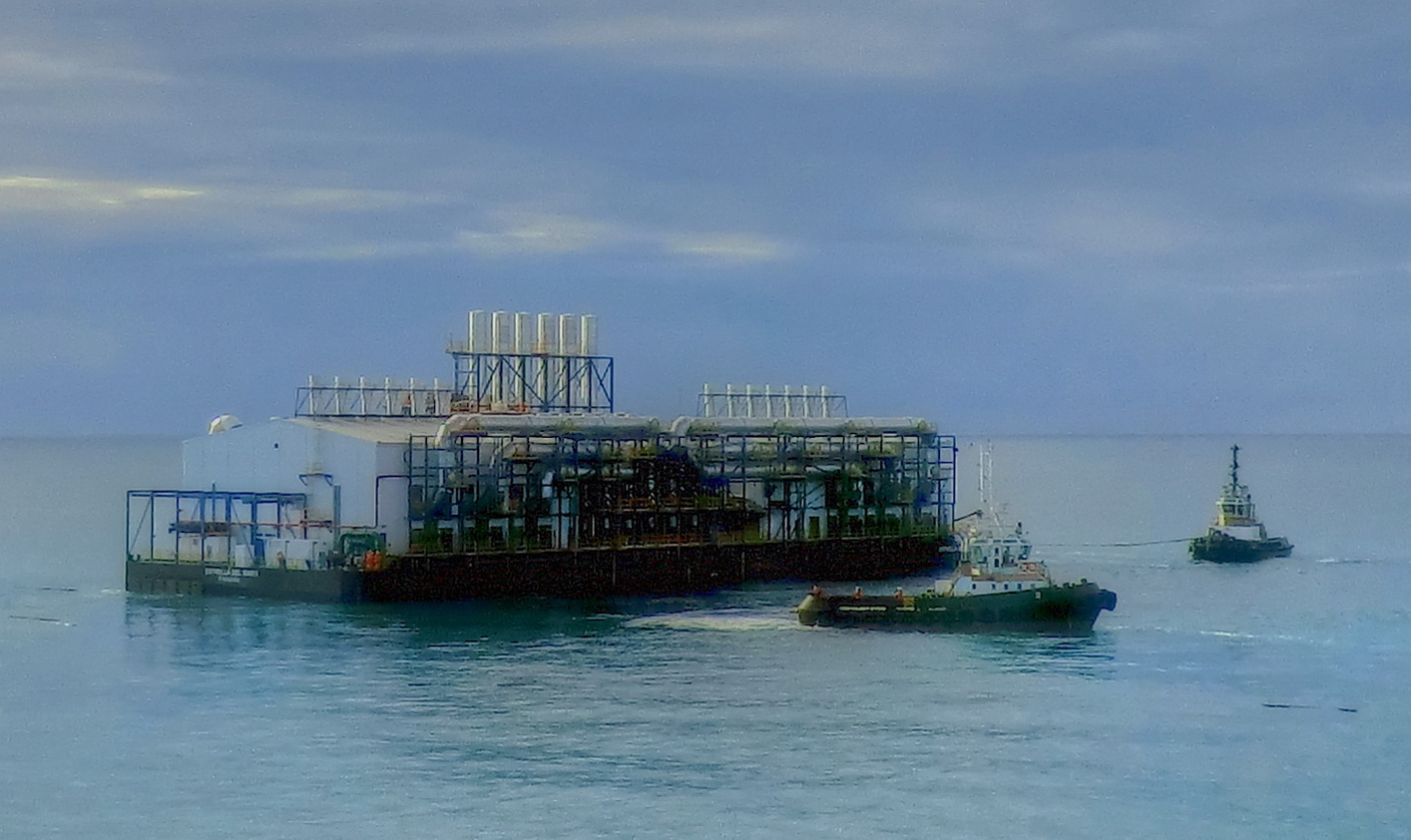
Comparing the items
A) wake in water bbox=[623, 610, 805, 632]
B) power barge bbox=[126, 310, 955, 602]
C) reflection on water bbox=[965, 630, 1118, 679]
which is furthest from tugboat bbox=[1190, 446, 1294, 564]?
reflection on water bbox=[965, 630, 1118, 679]

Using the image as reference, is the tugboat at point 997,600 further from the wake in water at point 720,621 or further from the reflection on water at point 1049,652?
the wake in water at point 720,621

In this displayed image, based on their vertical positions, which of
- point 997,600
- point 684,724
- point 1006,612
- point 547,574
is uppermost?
point 547,574

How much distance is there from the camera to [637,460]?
429 feet

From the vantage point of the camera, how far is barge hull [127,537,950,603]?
374 ft

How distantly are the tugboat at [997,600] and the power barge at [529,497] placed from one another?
88.0 ft

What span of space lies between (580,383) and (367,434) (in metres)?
27.9

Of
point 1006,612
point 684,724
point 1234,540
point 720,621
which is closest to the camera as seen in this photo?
point 684,724

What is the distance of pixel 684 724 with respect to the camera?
7569 cm

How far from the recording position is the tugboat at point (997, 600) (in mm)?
99938

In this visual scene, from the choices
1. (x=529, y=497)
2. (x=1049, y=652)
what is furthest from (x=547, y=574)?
(x=1049, y=652)

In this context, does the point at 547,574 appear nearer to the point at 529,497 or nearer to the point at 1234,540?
the point at 529,497

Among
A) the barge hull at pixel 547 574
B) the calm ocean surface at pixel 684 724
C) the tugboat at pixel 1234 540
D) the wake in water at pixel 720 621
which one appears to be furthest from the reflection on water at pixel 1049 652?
the tugboat at pixel 1234 540

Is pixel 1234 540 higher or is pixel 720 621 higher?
pixel 1234 540

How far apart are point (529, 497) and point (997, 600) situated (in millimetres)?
35398
